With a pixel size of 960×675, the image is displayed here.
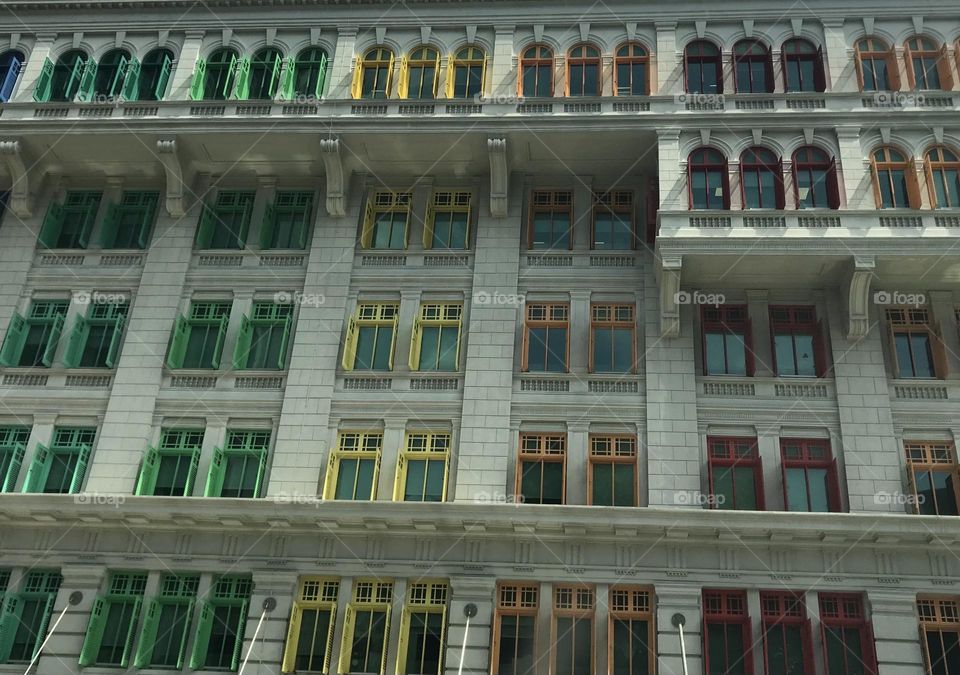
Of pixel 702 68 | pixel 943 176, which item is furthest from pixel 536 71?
pixel 943 176

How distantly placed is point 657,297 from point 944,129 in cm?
887

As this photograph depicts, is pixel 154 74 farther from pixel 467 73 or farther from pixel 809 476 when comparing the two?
pixel 809 476

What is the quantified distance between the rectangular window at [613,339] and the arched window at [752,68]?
732 centimetres

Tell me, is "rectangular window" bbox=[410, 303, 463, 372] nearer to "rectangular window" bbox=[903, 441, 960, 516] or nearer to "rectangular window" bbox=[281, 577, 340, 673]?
"rectangular window" bbox=[281, 577, 340, 673]

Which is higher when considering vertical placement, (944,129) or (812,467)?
(944,129)

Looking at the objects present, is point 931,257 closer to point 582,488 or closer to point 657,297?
point 657,297

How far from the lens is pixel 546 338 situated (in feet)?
82.6

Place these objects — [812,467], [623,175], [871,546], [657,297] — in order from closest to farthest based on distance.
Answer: [871,546]
[812,467]
[657,297]
[623,175]

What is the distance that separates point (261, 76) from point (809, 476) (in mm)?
19423

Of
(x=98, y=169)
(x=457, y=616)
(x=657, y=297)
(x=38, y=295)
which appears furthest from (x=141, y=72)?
(x=457, y=616)

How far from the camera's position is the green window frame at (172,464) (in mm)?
23938

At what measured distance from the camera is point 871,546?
842 inches

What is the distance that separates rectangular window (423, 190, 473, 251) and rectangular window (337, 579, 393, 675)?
31.5 ft

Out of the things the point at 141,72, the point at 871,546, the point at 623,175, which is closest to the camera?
the point at 871,546
